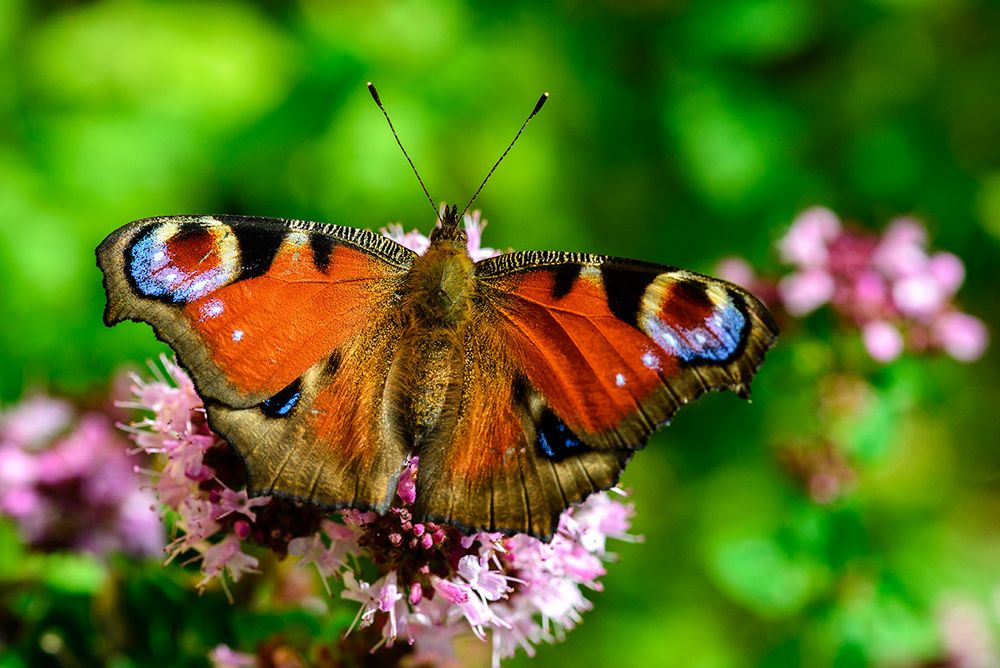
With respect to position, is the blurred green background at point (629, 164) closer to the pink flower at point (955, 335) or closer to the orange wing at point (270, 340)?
the pink flower at point (955, 335)

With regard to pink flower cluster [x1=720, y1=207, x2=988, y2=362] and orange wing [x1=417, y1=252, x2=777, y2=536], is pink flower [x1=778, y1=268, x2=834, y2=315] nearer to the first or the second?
pink flower cluster [x1=720, y1=207, x2=988, y2=362]

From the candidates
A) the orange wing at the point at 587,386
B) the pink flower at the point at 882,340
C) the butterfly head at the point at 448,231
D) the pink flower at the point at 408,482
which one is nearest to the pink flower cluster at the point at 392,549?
the pink flower at the point at 408,482

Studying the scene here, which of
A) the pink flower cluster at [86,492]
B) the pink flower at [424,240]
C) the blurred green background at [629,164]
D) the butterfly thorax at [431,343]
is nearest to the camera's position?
the butterfly thorax at [431,343]

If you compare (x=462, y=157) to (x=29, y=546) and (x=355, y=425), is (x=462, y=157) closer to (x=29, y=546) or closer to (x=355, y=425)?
(x=29, y=546)

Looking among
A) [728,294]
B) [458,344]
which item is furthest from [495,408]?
[728,294]

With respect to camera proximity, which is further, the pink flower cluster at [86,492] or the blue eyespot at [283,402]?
the pink flower cluster at [86,492]

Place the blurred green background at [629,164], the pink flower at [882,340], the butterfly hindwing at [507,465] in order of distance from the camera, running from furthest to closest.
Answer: the blurred green background at [629,164]
the pink flower at [882,340]
the butterfly hindwing at [507,465]

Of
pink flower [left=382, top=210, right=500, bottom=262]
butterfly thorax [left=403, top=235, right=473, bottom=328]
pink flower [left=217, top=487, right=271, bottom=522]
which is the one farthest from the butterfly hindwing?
pink flower [left=382, top=210, right=500, bottom=262]

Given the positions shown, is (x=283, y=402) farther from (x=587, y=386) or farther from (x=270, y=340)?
(x=587, y=386)
